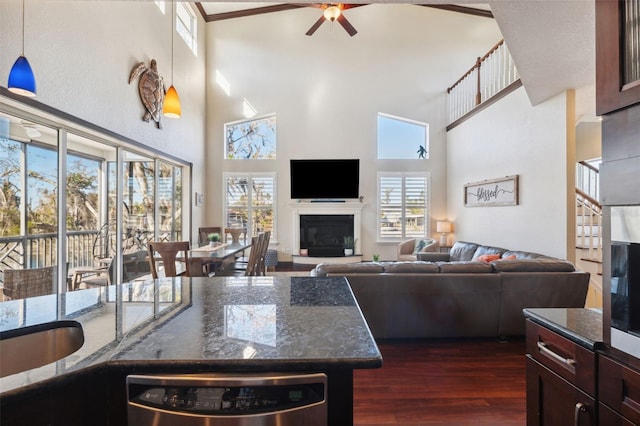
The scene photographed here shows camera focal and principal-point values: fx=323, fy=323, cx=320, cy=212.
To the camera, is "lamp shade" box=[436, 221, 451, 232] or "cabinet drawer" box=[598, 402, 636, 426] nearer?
"cabinet drawer" box=[598, 402, 636, 426]

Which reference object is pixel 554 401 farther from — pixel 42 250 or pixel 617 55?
pixel 42 250

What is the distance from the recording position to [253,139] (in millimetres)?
7676

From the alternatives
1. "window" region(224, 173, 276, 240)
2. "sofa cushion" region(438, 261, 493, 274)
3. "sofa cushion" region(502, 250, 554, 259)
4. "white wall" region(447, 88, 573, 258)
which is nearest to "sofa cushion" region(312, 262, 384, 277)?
"sofa cushion" region(438, 261, 493, 274)

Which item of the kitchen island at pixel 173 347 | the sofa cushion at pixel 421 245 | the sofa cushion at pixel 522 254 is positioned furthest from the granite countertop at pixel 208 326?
the sofa cushion at pixel 421 245

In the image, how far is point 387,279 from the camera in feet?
10.5

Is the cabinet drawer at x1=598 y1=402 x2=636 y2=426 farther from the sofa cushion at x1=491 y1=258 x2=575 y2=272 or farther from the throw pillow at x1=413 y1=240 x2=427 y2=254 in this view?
the throw pillow at x1=413 y1=240 x2=427 y2=254

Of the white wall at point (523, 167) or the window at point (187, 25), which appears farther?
the window at point (187, 25)

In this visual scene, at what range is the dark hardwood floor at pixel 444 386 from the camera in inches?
83.1

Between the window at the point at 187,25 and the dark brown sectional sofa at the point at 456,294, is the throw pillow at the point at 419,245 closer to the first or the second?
the dark brown sectional sofa at the point at 456,294

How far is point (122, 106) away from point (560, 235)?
580 cm

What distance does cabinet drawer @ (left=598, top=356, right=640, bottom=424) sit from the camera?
993mm

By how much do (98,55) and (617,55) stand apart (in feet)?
15.4

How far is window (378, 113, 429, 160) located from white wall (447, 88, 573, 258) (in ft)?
4.19

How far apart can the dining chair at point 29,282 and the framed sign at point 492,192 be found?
5.78 meters
